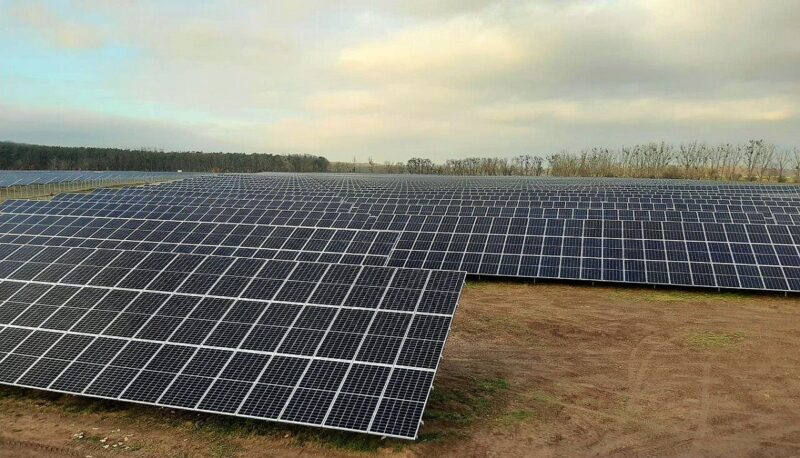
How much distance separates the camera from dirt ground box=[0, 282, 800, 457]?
9453 millimetres

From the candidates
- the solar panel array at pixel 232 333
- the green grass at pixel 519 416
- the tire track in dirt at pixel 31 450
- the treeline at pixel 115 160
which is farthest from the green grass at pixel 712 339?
the treeline at pixel 115 160

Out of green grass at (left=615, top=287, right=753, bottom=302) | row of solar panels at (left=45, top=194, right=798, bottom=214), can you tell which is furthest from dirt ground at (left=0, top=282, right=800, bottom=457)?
row of solar panels at (left=45, top=194, right=798, bottom=214)

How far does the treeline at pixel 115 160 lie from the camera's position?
130025 millimetres

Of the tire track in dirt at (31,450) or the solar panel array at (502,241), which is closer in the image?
the tire track in dirt at (31,450)

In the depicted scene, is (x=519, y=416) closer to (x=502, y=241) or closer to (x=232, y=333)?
(x=232, y=333)

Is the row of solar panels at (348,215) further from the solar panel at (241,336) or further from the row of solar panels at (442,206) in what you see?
the solar panel at (241,336)

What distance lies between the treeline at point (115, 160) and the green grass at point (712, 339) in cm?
→ 14041

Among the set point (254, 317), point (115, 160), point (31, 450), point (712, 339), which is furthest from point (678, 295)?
point (115, 160)

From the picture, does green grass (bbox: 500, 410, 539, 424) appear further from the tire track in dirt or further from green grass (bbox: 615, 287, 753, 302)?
green grass (bbox: 615, 287, 753, 302)

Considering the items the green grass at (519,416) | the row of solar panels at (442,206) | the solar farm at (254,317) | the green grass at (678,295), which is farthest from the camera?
the row of solar panels at (442,206)

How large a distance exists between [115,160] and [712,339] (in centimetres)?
14433

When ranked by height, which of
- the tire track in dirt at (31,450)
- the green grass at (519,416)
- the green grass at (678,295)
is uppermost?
the green grass at (519,416)

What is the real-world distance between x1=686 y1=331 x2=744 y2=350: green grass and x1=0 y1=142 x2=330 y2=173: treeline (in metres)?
140

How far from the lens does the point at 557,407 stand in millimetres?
11242
